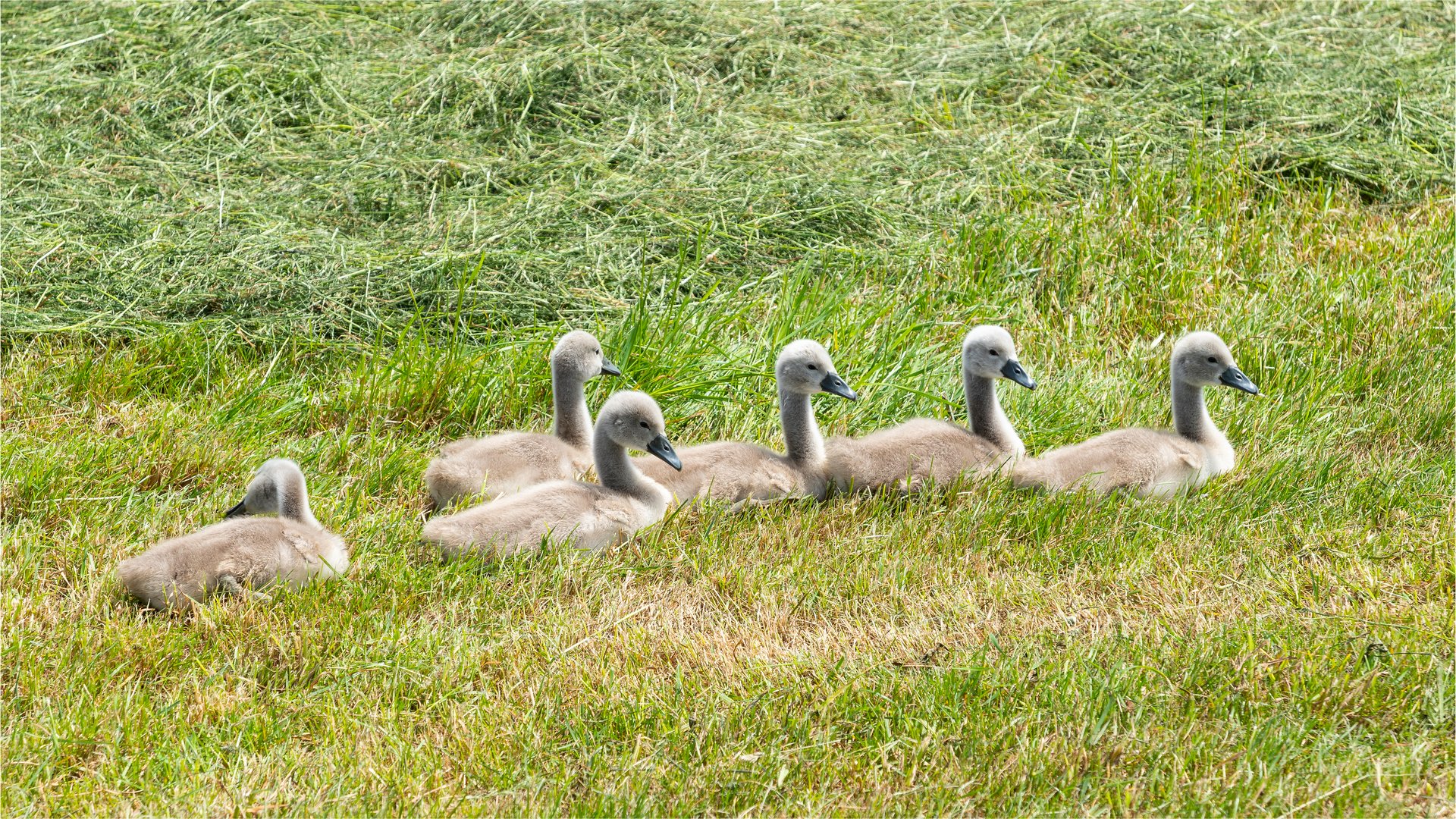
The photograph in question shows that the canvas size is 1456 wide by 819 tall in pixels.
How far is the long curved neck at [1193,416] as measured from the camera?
5.68m

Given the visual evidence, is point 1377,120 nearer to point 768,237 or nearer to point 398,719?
point 768,237

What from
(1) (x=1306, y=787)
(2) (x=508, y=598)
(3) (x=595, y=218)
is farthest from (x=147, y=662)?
(3) (x=595, y=218)

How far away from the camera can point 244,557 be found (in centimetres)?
449

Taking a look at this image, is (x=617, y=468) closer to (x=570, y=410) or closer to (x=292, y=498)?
(x=570, y=410)

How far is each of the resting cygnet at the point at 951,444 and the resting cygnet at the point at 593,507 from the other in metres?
0.73

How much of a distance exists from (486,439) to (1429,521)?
3.38 meters

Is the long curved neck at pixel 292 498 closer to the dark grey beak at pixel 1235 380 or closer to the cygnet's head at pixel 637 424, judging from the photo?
the cygnet's head at pixel 637 424

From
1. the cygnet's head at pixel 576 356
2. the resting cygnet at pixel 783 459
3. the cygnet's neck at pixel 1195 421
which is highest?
the cygnet's head at pixel 576 356

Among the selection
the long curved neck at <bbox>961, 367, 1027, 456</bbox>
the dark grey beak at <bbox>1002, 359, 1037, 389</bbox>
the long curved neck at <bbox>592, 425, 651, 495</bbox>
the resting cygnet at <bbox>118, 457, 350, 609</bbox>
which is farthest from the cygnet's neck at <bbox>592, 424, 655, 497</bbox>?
the dark grey beak at <bbox>1002, 359, 1037, 389</bbox>

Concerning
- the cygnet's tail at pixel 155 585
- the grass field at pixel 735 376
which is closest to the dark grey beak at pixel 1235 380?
the grass field at pixel 735 376

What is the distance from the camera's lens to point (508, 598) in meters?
4.61

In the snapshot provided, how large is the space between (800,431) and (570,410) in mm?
871

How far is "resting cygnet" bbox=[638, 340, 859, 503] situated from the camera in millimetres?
5266

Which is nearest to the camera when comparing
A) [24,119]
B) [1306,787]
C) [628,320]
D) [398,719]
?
[1306,787]
